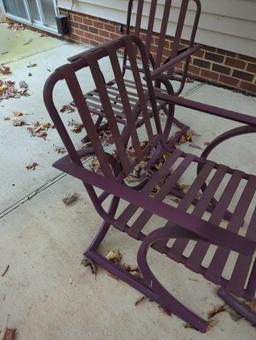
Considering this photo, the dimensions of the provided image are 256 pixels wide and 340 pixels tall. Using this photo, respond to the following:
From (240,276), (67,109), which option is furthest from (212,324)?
(67,109)

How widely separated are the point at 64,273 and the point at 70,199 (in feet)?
1.63

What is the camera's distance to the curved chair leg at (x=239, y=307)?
132cm

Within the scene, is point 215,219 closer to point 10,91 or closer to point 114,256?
point 114,256

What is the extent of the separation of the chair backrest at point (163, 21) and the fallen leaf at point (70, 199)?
3.66 ft

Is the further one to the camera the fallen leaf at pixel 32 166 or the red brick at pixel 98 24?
the red brick at pixel 98 24

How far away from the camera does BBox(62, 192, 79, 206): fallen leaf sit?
188 cm

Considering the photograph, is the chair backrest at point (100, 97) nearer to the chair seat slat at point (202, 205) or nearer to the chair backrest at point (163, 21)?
the chair seat slat at point (202, 205)

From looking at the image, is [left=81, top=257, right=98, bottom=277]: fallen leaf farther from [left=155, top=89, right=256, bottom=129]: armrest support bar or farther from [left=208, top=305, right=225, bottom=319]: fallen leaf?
[left=155, top=89, right=256, bottom=129]: armrest support bar

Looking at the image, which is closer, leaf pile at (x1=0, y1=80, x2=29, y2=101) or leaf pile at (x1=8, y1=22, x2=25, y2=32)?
leaf pile at (x1=0, y1=80, x2=29, y2=101)

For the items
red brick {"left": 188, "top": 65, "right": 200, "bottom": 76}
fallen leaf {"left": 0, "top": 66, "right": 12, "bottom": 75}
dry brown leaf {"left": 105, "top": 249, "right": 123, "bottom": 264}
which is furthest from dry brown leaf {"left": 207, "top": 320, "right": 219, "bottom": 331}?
fallen leaf {"left": 0, "top": 66, "right": 12, "bottom": 75}

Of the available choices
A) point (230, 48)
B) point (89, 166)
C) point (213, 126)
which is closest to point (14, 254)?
point (89, 166)

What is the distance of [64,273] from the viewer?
4.99ft

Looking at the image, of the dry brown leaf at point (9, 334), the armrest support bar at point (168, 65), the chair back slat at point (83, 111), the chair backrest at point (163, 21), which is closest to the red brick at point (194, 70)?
the chair backrest at point (163, 21)

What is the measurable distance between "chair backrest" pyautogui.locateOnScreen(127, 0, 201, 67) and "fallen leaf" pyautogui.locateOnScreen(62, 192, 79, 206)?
112cm
